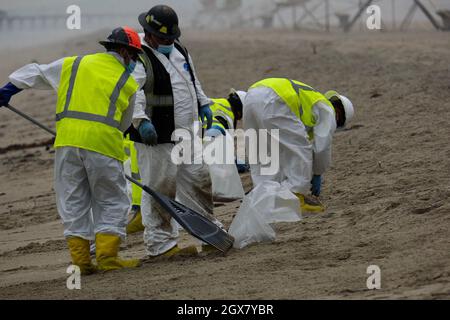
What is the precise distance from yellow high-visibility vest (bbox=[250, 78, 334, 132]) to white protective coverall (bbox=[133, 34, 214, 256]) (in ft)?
3.39

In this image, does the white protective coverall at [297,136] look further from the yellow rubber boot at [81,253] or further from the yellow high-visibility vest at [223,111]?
the yellow rubber boot at [81,253]

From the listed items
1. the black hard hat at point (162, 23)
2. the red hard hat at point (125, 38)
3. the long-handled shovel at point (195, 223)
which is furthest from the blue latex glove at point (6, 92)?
the black hard hat at point (162, 23)

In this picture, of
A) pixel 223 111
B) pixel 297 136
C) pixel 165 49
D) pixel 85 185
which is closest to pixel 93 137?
pixel 85 185

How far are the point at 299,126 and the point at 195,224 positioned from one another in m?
1.50

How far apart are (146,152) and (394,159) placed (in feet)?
10.5

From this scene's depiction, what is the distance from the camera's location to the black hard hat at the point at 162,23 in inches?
313

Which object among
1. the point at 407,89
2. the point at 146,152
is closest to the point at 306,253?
the point at 146,152

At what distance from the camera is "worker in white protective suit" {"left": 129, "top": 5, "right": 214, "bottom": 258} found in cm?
796

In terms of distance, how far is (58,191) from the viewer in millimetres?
7555

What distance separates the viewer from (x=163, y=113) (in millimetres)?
8000

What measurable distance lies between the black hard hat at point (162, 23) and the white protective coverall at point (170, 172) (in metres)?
0.13

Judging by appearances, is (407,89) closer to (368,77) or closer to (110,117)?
(368,77)

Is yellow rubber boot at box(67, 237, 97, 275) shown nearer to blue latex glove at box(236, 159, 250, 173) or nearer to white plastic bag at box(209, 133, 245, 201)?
white plastic bag at box(209, 133, 245, 201)

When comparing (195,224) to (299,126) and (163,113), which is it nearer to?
(163,113)
